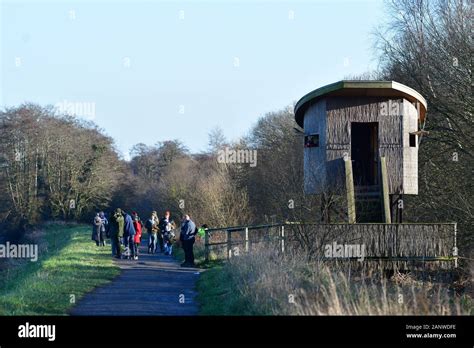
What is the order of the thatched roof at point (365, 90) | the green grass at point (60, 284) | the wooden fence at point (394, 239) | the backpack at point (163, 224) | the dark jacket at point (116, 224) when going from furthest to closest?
the backpack at point (163, 224), the dark jacket at point (116, 224), the thatched roof at point (365, 90), the wooden fence at point (394, 239), the green grass at point (60, 284)

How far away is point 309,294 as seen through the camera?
13602 millimetres

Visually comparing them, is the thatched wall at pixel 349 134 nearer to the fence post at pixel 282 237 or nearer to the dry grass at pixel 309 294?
the fence post at pixel 282 237

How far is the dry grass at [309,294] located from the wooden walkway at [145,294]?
3.69 feet

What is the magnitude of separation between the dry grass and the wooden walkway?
1125mm

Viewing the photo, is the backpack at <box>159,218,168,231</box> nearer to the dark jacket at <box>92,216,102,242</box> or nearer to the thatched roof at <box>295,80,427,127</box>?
the dark jacket at <box>92,216,102,242</box>

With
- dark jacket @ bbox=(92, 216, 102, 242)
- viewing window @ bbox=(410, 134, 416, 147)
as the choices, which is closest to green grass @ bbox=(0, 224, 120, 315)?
dark jacket @ bbox=(92, 216, 102, 242)

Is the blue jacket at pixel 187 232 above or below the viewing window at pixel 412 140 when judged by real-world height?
below

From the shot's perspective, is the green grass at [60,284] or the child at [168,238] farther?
the child at [168,238]

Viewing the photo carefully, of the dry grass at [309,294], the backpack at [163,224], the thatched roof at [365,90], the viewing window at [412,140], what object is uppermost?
the thatched roof at [365,90]

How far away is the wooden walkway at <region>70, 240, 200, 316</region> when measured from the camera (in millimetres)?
14986

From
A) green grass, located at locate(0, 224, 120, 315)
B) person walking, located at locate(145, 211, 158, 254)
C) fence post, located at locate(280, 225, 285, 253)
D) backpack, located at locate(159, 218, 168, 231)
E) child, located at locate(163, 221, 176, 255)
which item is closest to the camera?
green grass, located at locate(0, 224, 120, 315)

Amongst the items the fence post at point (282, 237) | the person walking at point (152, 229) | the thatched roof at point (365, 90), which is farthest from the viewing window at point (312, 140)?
the person walking at point (152, 229)

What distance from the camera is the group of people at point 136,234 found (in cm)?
2566

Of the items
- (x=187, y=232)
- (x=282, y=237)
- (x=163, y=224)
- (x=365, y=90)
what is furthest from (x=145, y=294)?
(x=163, y=224)
